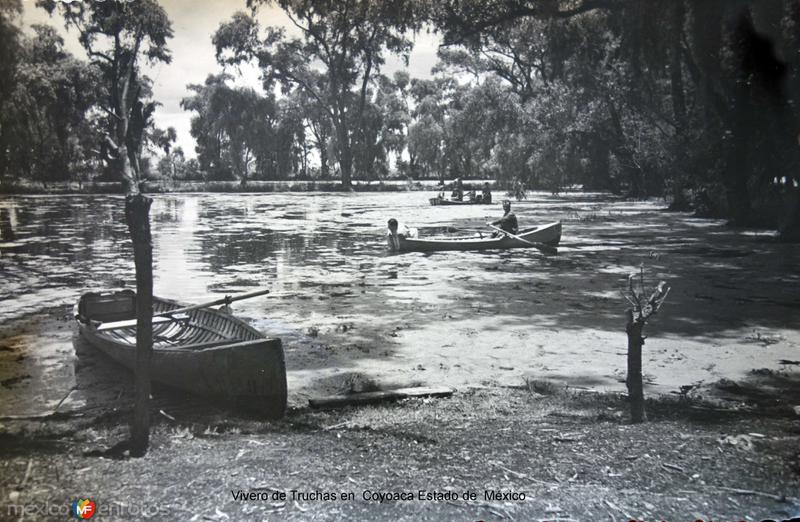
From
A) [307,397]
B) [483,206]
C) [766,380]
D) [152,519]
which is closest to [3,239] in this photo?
[307,397]

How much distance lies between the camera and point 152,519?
3.38m

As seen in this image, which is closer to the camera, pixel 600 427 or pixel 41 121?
pixel 600 427

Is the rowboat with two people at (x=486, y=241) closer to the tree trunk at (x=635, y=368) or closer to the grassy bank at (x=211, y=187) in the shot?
the grassy bank at (x=211, y=187)

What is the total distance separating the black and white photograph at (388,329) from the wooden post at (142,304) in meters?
0.02

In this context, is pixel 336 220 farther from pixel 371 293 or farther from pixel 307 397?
pixel 307 397

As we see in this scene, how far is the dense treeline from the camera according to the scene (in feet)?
22.4

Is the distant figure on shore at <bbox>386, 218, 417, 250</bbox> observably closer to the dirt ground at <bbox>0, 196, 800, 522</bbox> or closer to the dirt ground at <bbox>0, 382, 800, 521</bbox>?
the dirt ground at <bbox>0, 196, 800, 522</bbox>

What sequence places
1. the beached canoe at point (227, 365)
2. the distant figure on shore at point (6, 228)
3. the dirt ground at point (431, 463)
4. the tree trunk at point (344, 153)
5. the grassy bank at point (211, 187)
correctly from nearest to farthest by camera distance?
the dirt ground at point (431, 463) < the beached canoe at point (227, 365) < the grassy bank at point (211, 187) < the distant figure on shore at point (6, 228) < the tree trunk at point (344, 153)

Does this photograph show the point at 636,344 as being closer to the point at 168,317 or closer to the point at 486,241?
the point at 168,317

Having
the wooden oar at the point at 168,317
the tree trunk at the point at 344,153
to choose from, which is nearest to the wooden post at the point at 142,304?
the wooden oar at the point at 168,317

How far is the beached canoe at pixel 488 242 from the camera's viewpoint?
14.6 m

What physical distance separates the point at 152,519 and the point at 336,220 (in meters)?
20.4

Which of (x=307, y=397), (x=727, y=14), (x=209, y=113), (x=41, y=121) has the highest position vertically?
(x=727, y=14)

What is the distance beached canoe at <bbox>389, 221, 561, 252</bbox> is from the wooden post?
10309mm
